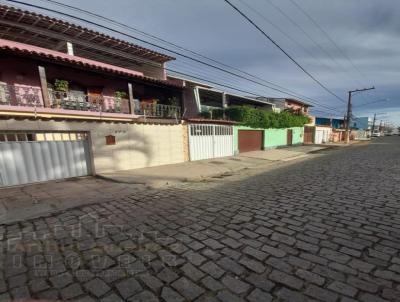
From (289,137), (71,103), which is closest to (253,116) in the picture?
(289,137)

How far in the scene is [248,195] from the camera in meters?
→ 6.19

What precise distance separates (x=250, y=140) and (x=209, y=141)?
5.95 meters

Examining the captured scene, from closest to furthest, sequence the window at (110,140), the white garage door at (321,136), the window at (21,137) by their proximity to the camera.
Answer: the window at (21,137) < the window at (110,140) < the white garage door at (321,136)

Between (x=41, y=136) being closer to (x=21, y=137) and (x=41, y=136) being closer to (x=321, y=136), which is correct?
(x=21, y=137)

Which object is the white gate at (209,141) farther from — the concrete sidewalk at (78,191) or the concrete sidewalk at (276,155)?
the concrete sidewalk at (78,191)

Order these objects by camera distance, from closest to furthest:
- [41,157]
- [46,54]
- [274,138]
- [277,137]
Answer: [41,157], [46,54], [274,138], [277,137]

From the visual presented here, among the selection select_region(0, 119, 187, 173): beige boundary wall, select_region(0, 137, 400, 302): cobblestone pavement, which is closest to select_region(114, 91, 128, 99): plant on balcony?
select_region(0, 119, 187, 173): beige boundary wall

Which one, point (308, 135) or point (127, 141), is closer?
point (127, 141)

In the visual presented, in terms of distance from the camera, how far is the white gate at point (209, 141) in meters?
14.2

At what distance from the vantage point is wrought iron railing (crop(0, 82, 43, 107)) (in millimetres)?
9141

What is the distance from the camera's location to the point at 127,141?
34.4ft

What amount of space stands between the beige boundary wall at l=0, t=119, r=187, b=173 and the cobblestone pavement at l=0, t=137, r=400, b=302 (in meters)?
4.52

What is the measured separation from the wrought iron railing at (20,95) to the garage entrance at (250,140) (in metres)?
13.8

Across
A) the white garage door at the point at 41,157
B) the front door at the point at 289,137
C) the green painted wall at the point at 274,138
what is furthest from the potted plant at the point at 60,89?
the front door at the point at 289,137
